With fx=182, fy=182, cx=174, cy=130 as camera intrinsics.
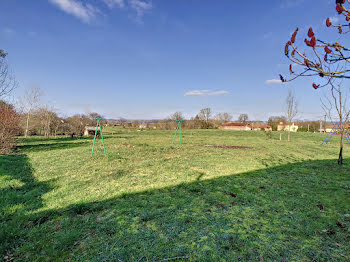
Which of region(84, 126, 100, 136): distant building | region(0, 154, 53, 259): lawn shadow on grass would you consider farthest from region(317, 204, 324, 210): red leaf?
region(84, 126, 100, 136): distant building

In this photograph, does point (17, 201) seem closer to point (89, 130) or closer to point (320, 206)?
point (320, 206)

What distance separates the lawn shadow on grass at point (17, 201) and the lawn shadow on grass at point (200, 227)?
0.36 ft

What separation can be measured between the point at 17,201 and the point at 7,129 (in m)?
8.44

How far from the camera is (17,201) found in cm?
376

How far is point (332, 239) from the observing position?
2.57 metres

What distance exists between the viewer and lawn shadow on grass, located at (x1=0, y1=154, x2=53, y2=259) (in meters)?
2.59

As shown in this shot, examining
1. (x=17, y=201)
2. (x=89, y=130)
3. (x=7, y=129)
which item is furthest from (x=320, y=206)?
(x=89, y=130)

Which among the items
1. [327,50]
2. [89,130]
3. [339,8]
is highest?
[339,8]

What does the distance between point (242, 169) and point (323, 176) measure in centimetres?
248

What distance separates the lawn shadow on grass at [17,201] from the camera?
2.59 m

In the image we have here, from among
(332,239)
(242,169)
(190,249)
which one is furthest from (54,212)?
(242,169)

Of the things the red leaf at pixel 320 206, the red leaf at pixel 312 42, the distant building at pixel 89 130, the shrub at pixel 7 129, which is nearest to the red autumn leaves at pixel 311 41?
the red leaf at pixel 312 42

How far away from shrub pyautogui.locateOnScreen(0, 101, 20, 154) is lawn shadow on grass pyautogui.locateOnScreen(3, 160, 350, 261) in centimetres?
899

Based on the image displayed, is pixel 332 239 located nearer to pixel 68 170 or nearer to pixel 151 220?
pixel 151 220
